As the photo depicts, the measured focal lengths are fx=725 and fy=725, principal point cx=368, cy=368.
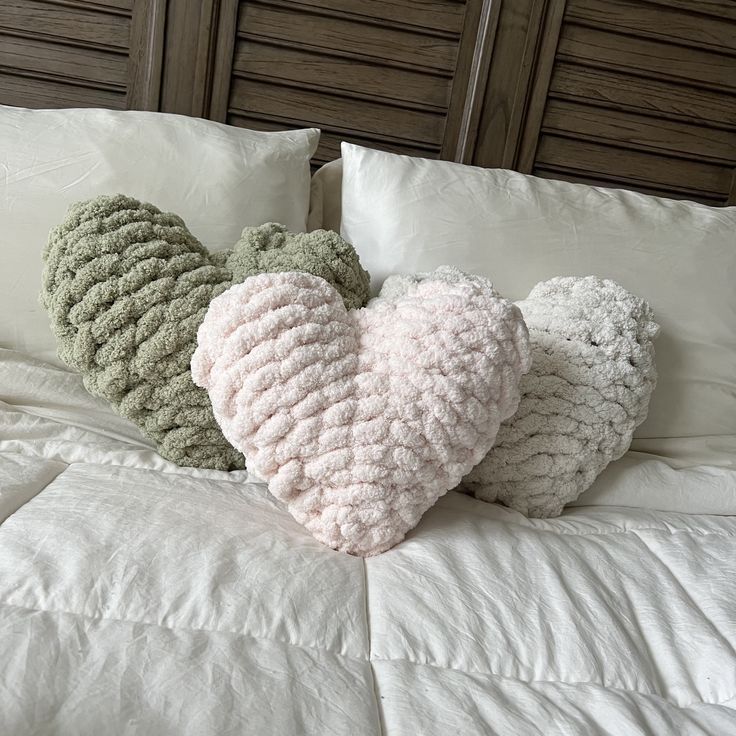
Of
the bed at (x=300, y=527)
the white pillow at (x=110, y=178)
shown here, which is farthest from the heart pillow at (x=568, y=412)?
the white pillow at (x=110, y=178)

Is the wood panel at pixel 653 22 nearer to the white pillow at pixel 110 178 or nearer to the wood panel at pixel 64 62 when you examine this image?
the white pillow at pixel 110 178

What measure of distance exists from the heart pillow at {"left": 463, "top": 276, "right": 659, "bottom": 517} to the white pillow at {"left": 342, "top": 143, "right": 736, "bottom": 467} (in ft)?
0.50

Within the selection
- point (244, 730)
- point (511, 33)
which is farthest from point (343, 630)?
point (511, 33)

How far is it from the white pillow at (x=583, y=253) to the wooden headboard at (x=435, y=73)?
0.41 meters

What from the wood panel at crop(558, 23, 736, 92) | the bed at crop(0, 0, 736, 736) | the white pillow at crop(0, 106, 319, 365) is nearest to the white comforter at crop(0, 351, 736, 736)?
the bed at crop(0, 0, 736, 736)

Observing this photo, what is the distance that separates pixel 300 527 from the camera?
0.80 m

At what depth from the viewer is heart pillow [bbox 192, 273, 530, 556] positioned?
2.44ft

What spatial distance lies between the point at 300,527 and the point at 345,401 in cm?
16

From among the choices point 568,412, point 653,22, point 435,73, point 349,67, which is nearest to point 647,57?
point 653,22

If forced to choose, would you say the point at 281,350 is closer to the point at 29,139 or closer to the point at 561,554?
the point at 561,554

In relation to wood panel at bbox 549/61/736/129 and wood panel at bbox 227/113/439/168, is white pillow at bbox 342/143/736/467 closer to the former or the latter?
wood panel at bbox 227/113/439/168

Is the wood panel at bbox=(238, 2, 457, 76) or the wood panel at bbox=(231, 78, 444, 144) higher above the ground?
the wood panel at bbox=(238, 2, 457, 76)

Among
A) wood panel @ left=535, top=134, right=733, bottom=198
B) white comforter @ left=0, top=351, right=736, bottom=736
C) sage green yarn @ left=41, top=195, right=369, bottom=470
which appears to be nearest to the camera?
white comforter @ left=0, top=351, right=736, bottom=736

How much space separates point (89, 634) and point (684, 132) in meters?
1.57
